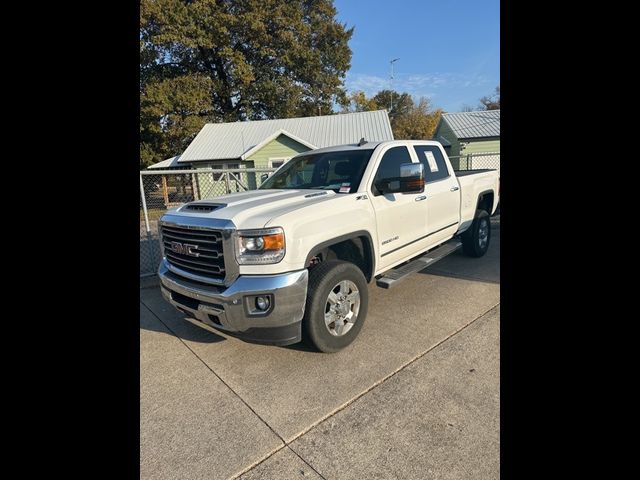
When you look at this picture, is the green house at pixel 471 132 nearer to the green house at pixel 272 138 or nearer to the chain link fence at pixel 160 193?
the green house at pixel 272 138

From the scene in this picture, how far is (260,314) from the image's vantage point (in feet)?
9.20

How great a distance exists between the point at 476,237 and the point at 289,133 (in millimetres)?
16067

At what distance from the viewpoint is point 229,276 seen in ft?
9.45

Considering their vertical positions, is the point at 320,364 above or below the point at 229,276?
below

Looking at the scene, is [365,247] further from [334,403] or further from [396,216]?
[334,403]

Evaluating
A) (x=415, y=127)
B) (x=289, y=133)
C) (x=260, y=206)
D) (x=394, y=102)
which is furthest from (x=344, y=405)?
(x=394, y=102)

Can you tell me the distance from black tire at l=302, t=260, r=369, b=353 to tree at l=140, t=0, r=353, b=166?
26.7 meters

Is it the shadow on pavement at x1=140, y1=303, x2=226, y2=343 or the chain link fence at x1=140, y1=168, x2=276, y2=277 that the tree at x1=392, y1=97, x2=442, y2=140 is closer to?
the chain link fence at x1=140, y1=168, x2=276, y2=277

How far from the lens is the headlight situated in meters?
2.79

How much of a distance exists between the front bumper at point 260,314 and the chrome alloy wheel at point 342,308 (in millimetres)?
373
